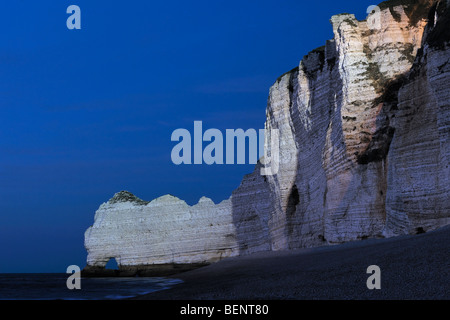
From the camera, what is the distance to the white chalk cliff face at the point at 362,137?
62.8 ft

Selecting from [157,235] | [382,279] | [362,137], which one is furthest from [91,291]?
[157,235]

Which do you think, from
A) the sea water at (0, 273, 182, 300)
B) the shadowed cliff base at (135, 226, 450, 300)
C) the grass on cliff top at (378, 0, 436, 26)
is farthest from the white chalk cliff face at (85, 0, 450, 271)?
the sea water at (0, 273, 182, 300)

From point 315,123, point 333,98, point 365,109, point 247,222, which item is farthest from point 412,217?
point 247,222

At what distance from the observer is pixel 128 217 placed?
5272 cm

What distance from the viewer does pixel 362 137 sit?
984 inches

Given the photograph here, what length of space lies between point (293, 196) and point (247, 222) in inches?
466

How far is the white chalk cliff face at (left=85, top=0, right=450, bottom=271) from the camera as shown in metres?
19.2

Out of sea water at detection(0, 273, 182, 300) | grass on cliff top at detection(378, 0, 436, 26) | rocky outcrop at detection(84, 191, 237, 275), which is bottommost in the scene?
sea water at detection(0, 273, 182, 300)

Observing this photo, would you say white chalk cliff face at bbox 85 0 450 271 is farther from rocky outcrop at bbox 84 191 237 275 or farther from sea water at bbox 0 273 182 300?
sea water at bbox 0 273 182 300

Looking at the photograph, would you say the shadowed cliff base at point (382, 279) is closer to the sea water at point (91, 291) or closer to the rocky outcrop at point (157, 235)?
the sea water at point (91, 291)

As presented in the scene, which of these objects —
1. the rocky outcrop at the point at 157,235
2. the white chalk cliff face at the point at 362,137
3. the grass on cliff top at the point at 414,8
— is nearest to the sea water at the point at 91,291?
the white chalk cliff face at the point at 362,137

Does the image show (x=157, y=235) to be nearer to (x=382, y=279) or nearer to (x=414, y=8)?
(x=414, y=8)
